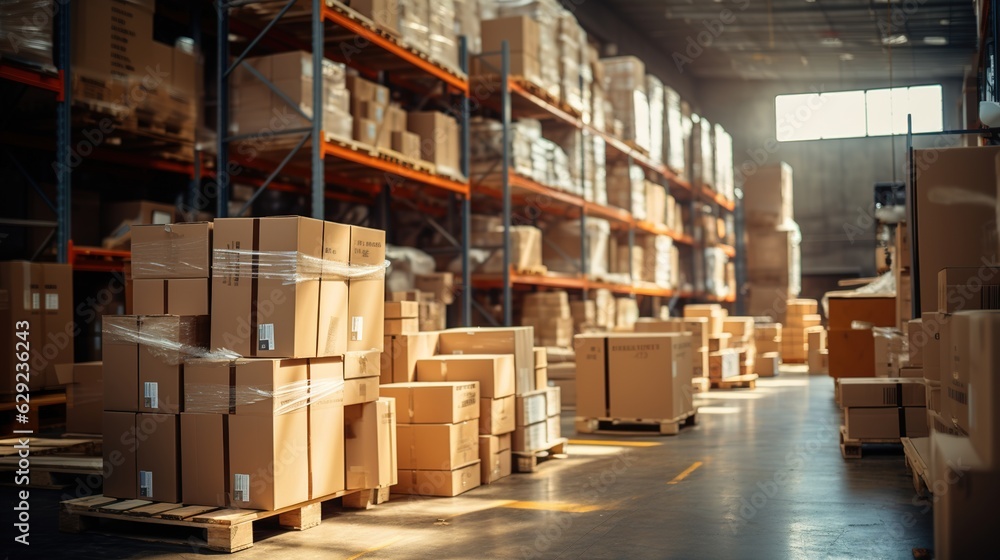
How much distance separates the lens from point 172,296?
16.8 feet

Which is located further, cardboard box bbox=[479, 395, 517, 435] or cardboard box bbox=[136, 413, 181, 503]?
cardboard box bbox=[479, 395, 517, 435]

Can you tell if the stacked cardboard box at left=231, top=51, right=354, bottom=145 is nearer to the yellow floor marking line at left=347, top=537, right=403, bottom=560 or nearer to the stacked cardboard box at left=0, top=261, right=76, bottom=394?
the stacked cardboard box at left=0, top=261, right=76, bottom=394

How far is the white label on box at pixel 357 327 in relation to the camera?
5375mm

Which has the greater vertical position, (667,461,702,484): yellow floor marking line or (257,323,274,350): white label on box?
(257,323,274,350): white label on box

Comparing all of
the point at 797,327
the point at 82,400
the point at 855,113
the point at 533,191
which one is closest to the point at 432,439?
the point at 82,400

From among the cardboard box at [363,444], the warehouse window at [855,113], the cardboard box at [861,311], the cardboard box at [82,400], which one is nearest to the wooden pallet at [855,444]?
the cardboard box at [861,311]

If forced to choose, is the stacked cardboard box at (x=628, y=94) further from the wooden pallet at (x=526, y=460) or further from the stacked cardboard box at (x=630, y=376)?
the wooden pallet at (x=526, y=460)

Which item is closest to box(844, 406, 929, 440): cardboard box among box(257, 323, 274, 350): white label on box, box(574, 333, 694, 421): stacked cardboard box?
box(574, 333, 694, 421): stacked cardboard box

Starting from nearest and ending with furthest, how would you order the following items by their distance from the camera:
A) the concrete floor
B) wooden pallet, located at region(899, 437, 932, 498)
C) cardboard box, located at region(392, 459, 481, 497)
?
the concrete floor
wooden pallet, located at region(899, 437, 932, 498)
cardboard box, located at region(392, 459, 481, 497)

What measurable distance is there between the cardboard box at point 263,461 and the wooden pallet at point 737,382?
10467 millimetres

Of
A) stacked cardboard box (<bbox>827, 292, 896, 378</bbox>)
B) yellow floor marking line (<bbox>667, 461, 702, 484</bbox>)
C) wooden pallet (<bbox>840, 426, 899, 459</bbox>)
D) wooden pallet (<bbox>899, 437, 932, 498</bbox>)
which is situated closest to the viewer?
wooden pallet (<bbox>899, 437, 932, 498</bbox>)

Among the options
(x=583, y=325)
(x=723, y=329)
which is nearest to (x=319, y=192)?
(x=583, y=325)

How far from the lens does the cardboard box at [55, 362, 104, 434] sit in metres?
6.84

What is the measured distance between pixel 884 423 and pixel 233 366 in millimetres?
4909
